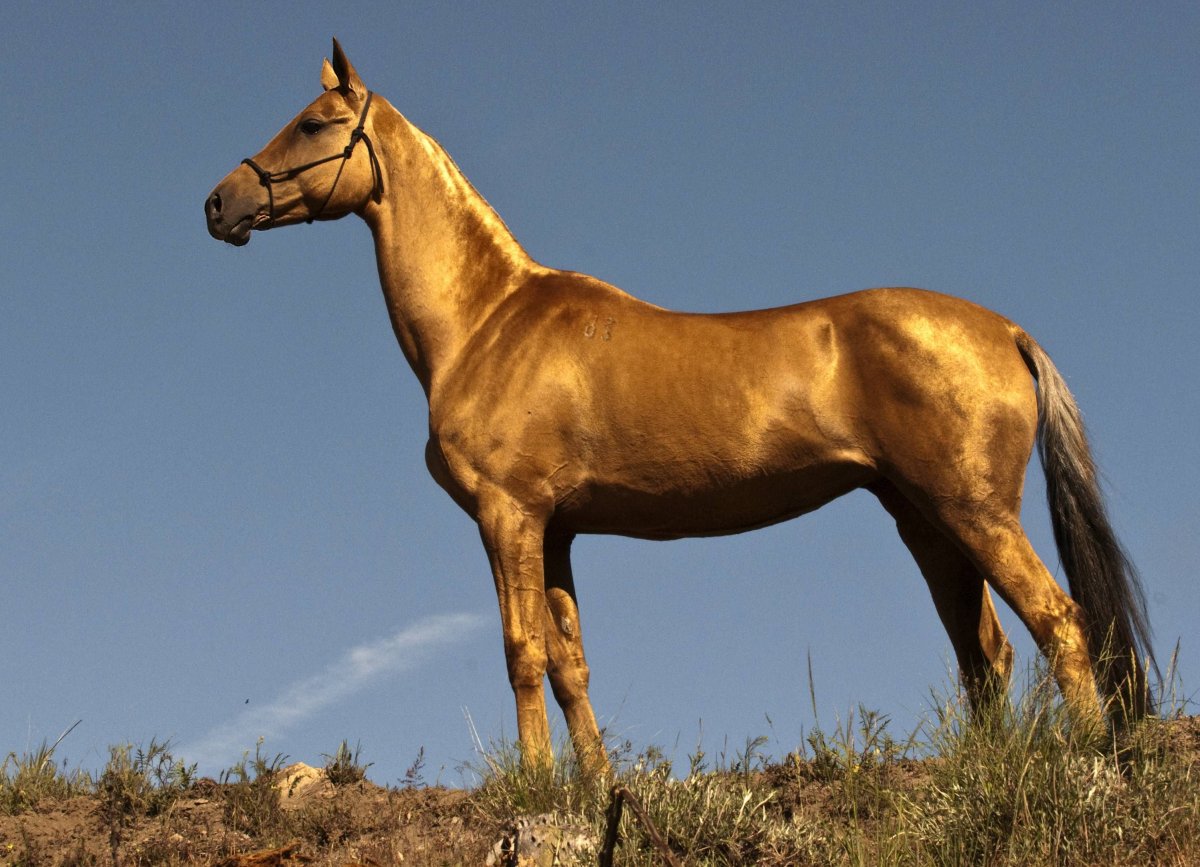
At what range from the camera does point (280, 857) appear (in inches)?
247

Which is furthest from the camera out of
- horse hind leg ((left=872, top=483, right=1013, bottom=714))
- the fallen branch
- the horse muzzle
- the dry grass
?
the horse muzzle

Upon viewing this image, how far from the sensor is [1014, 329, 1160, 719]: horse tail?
267 inches

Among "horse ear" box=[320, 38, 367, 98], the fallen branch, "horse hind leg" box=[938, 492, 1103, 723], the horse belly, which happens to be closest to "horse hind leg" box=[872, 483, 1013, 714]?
the horse belly

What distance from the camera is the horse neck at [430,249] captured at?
26.2 feet

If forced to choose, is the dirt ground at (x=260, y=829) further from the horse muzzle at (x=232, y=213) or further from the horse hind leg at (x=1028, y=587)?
the horse muzzle at (x=232, y=213)

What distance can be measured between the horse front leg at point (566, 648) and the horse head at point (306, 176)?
2394 mm

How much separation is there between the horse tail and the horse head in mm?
3903

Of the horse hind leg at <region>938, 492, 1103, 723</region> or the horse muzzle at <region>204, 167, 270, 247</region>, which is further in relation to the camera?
the horse muzzle at <region>204, 167, 270, 247</region>

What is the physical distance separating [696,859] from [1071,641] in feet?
7.18

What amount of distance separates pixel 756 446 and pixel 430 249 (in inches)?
92.9

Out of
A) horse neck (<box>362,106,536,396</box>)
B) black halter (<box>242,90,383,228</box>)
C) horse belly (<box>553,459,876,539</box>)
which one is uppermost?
black halter (<box>242,90,383,228</box>)

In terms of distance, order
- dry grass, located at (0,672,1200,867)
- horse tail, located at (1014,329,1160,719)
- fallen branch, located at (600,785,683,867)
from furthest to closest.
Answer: horse tail, located at (1014,329,1160,719) → dry grass, located at (0,672,1200,867) → fallen branch, located at (600,785,683,867)

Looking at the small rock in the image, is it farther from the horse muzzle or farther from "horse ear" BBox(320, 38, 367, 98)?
"horse ear" BBox(320, 38, 367, 98)

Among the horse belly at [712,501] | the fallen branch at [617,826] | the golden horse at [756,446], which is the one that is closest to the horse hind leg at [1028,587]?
the golden horse at [756,446]
